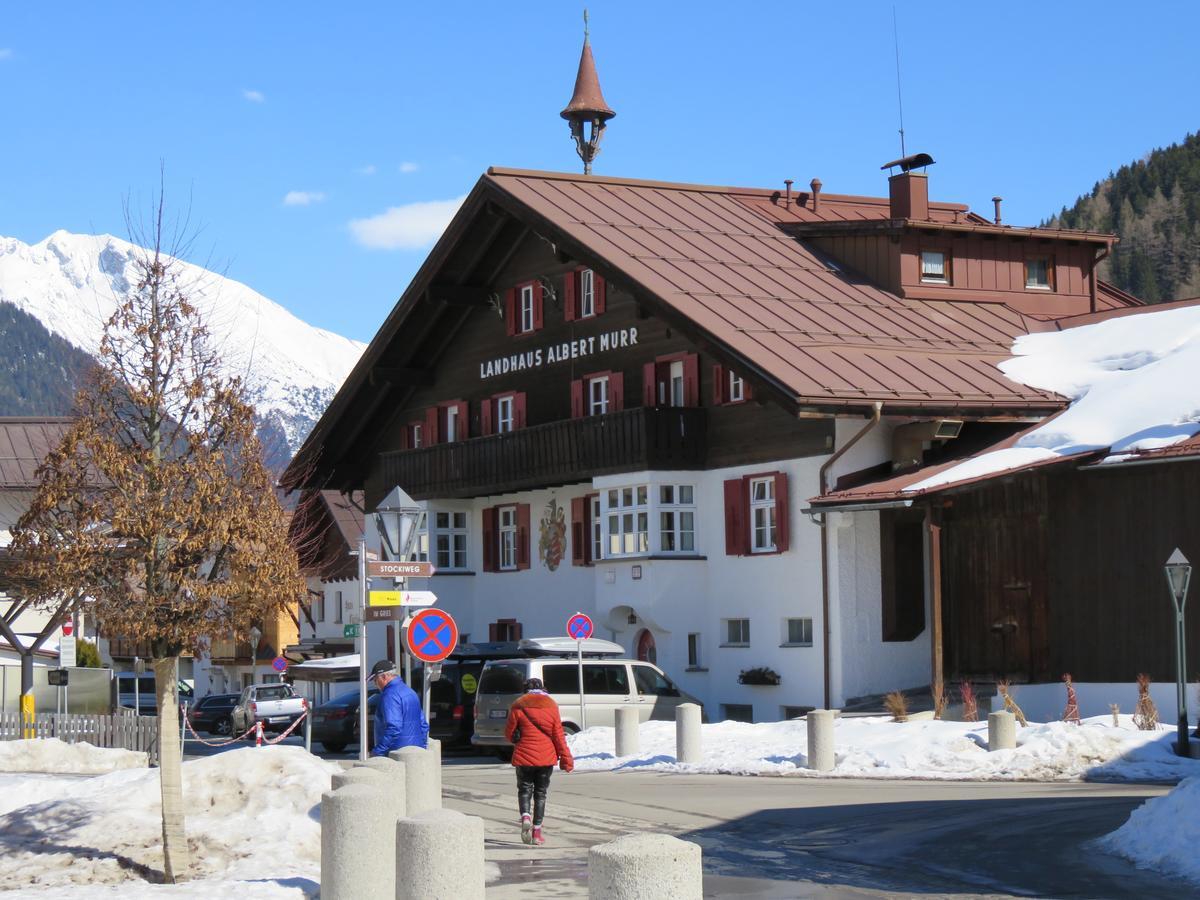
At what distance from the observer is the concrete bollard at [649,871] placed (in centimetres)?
837

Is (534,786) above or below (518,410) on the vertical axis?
below

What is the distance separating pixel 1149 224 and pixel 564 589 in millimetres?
73563

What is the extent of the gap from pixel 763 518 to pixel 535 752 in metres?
19.3

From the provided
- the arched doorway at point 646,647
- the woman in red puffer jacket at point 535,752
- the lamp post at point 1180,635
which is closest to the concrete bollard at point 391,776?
the woman in red puffer jacket at point 535,752

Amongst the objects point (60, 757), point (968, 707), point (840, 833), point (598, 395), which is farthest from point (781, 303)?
point (840, 833)

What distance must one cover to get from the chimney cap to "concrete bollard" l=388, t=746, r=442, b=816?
95.7 feet

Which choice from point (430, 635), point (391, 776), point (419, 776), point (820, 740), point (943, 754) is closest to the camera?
point (391, 776)

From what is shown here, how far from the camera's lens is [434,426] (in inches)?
1864

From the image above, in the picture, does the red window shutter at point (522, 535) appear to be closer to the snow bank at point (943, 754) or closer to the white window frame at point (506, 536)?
the white window frame at point (506, 536)

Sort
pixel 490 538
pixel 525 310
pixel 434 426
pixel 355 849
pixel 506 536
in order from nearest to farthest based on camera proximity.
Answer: pixel 355 849 → pixel 525 310 → pixel 506 536 → pixel 490 538 → pixel 434 426

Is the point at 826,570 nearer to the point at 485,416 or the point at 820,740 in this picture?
the point at 820,740

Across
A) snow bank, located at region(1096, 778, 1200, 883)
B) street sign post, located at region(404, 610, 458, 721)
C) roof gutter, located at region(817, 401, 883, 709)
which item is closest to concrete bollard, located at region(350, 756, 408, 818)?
street sign post, located at region(404, 610, 458, 721)

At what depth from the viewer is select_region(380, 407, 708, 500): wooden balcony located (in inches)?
1473

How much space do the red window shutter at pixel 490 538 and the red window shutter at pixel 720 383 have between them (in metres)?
10.2
